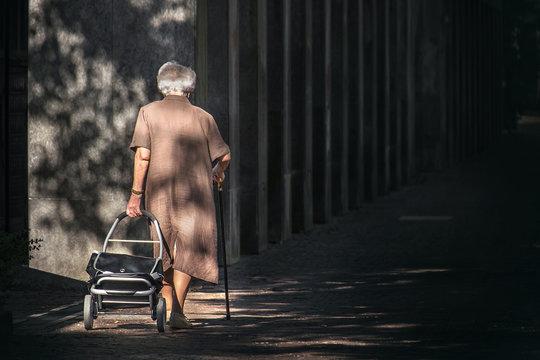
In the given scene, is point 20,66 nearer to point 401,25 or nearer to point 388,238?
point 388,238

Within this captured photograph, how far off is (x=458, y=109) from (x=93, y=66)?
25.4m

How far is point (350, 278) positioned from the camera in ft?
41.8

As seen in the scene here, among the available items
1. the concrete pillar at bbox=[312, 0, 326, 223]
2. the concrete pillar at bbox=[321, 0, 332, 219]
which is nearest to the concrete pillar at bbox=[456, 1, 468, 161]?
the concrete pillar at bbox=[321, 0, 332, 219]

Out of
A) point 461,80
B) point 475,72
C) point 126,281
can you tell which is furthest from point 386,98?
point 475,72

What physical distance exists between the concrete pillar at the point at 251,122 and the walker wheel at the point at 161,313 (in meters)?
5.59

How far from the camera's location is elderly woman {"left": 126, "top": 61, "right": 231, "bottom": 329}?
9.60 meters

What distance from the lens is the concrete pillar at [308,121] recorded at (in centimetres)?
1755

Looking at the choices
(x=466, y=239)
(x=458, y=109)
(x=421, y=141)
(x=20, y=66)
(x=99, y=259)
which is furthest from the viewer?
(x=458, y=109)

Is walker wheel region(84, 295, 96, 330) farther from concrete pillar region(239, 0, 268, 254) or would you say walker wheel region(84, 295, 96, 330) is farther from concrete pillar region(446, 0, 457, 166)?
concrete pillar region(446, 0, 457, 166)

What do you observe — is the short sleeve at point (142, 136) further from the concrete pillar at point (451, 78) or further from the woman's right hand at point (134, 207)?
the concrete pillar at point (451, 78)

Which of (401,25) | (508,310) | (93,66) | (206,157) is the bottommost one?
(508,310)

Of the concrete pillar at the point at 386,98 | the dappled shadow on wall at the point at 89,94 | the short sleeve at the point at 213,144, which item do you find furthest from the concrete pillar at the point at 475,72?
the short sleeve at the point at 213,144

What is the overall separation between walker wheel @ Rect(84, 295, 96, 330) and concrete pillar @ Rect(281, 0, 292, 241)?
7.02 metres

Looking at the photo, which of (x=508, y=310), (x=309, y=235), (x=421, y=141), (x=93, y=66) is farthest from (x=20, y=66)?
(x=421, y=141)
